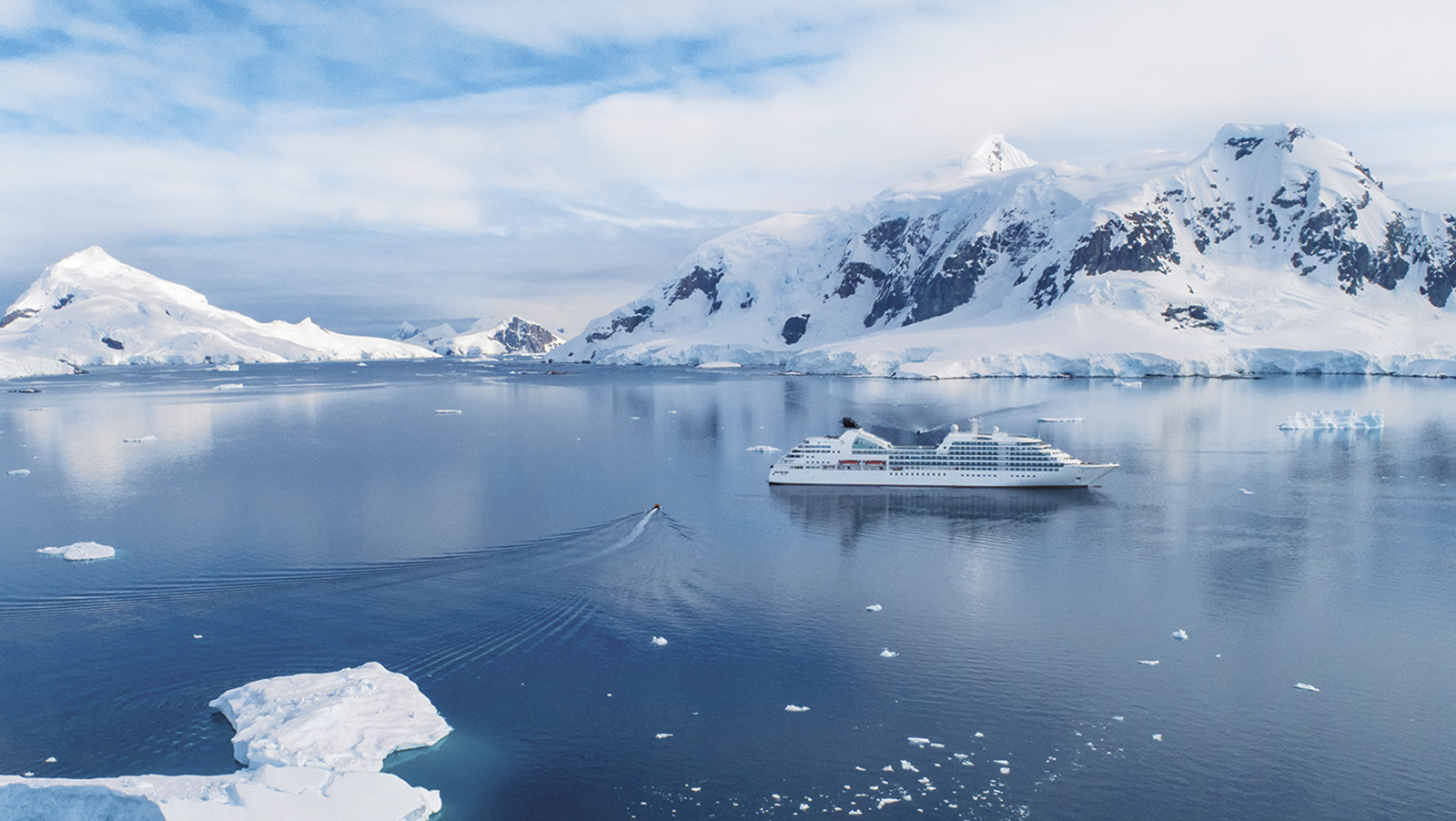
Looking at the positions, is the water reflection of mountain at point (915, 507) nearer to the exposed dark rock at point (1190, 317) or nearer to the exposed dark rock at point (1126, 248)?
the exposed dark rock at point (1190, 317)

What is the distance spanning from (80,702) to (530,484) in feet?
103

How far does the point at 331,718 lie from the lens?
2109 cm

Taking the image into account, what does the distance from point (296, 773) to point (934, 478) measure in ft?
145

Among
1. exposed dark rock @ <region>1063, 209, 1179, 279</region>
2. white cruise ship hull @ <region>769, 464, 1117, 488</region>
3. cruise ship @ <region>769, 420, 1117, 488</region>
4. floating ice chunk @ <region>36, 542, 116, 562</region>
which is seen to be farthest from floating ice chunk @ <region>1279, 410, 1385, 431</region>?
exposed dark rock @ <region>1063, 209, 1179, 279</region>

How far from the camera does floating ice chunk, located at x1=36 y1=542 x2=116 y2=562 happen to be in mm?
35875

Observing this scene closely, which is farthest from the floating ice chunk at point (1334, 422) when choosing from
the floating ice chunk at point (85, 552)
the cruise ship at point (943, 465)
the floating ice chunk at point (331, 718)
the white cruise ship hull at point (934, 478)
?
the floating ice chunk at point (85, 552)

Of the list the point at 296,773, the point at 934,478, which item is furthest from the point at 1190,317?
the point at 296,773

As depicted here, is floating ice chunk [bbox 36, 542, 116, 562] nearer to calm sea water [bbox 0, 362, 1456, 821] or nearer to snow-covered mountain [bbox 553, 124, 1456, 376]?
calm sea water [bbox 0, 362, 1456, 821]

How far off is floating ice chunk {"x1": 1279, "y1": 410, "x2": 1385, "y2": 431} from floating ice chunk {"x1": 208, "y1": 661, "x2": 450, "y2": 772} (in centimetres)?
8112

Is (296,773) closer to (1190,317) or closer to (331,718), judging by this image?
(331,718)

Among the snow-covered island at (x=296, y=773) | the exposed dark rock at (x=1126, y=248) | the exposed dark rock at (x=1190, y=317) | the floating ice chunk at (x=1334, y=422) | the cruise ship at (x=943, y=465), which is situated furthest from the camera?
the exposed dark rock at (x=1126, y=248)

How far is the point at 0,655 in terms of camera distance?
26312 mm

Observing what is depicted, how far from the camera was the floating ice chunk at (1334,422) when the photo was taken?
7619 centimetres

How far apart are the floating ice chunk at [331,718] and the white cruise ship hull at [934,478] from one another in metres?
35.4
